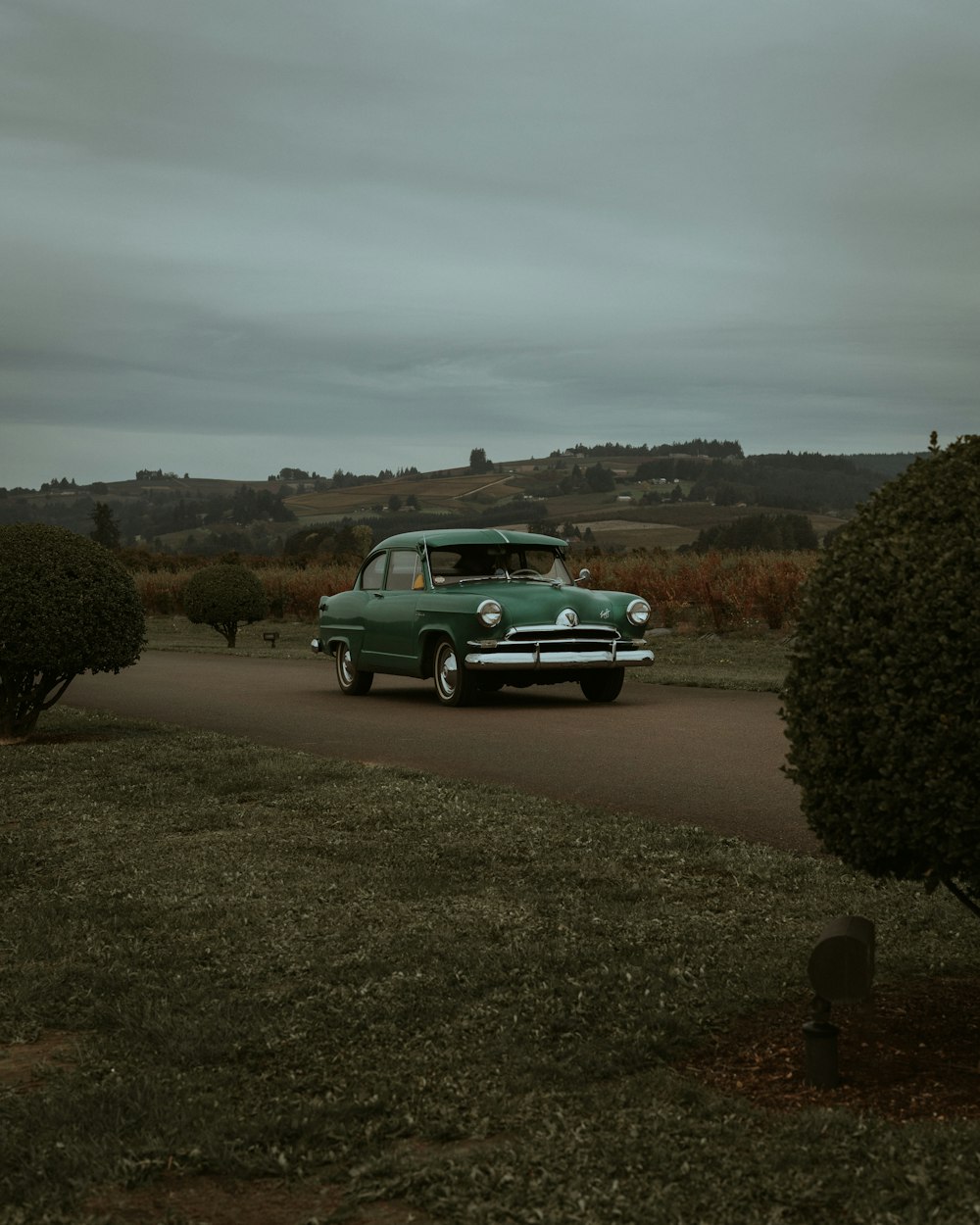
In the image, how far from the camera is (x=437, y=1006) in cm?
467

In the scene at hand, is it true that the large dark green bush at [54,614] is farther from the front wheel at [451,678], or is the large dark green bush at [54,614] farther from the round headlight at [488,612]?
the front wheel at [451,678]

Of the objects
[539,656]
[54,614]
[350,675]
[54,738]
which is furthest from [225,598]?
[54,614]

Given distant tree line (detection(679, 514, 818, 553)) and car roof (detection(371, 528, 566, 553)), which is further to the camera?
distant tree line (detection(679, 514, 818, 553))

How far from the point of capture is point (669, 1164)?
3.42 metres

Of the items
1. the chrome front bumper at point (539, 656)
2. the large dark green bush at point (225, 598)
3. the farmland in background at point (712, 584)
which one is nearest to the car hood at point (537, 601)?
the chrome front bumper at point (539, 656)

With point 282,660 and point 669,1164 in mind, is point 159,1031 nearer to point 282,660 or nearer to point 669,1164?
point 669,1164

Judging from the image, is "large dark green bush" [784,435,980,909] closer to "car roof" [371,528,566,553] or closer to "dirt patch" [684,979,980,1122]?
"dirt patch" [684,979,980,1122]

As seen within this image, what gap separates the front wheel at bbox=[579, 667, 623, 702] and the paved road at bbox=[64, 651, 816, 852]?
7.7 inches

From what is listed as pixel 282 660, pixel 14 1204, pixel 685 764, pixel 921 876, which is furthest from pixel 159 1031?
pixel 282 660

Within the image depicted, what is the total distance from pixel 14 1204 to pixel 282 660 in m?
22.2

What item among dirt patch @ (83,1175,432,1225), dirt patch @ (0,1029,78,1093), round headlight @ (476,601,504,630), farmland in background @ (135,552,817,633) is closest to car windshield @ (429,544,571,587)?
round headlight @ (476,601,504,630)

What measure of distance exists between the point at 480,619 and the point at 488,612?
11 cm

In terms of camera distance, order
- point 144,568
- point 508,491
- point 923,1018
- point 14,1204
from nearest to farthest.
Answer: point 14,1204 → point 923,1018 → point 144,568 → point 508,491

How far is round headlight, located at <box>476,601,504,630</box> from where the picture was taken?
47.3 ft
